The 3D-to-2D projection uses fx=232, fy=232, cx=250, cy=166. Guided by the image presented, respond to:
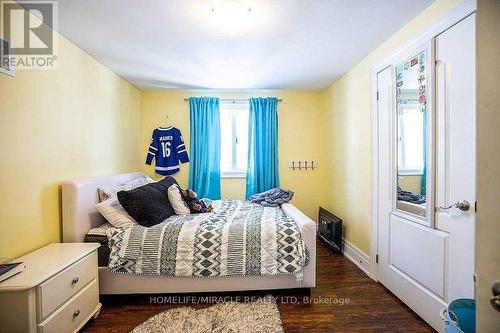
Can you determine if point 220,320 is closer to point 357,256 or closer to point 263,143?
point 357,256

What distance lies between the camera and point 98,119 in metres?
2.60

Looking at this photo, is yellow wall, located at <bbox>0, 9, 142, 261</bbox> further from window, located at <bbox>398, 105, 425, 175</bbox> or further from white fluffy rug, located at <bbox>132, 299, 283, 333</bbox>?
window, located at <bbox>398, 105, 425, 175</bbox>

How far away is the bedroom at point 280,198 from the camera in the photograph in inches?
57.7

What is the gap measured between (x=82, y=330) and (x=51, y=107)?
5.83ft

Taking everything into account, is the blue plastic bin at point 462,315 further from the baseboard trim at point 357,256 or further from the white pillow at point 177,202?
the white pillow at point 177,202

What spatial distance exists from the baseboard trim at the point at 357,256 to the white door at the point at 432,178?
273 mm

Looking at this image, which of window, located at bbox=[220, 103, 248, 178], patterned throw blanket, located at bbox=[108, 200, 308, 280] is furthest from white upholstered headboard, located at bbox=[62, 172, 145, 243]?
window, located at bbox=[220, 103, 248, 178]

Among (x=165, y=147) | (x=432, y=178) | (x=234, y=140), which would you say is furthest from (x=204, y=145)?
(x=432, y=178)

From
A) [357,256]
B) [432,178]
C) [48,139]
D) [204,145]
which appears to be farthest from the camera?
[204,145]

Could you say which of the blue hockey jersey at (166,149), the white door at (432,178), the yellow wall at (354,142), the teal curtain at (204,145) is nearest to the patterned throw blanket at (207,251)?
the white door at (432,178)

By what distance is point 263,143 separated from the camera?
3715mm

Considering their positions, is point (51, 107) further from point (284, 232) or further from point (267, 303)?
point (267, 303)

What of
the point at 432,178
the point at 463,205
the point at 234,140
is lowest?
the point at 463,205

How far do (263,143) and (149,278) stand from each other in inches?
95.2
